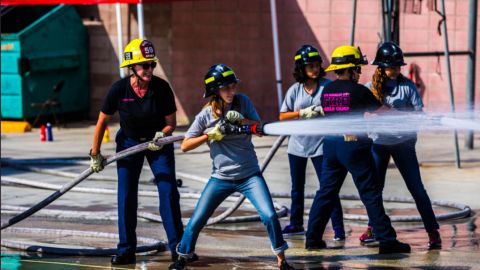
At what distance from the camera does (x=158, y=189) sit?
9.35 m

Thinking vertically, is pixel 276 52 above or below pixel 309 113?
above

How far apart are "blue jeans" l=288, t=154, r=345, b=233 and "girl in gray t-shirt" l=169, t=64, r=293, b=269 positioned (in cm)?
152

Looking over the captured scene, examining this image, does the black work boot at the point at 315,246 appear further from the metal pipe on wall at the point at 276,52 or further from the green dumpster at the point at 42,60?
the green dumpster at the point at 42,60

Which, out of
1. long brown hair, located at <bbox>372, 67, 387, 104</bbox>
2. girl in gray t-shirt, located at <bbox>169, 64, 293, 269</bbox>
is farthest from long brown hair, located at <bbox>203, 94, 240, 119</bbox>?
long brown hair, located at <bbox>372, 67, 387, 104</bbox>

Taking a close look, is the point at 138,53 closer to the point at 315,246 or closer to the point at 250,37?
the point at 315,246

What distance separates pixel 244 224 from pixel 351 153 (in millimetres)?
2300

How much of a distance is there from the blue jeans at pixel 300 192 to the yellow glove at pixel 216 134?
71.8 inches

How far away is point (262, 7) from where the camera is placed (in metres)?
19.1

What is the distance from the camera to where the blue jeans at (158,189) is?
929 cm

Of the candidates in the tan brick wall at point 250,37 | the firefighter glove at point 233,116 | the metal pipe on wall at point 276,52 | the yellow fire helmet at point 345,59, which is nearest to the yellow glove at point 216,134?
the firefighter glove at point 233,116

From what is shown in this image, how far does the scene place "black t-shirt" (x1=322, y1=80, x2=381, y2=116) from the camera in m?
9.15

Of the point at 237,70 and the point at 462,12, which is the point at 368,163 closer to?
the point at 462,12

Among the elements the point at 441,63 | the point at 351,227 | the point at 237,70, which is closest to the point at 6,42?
the point at 237,70

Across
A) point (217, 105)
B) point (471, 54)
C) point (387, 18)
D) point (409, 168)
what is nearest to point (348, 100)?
point (409, 168)
